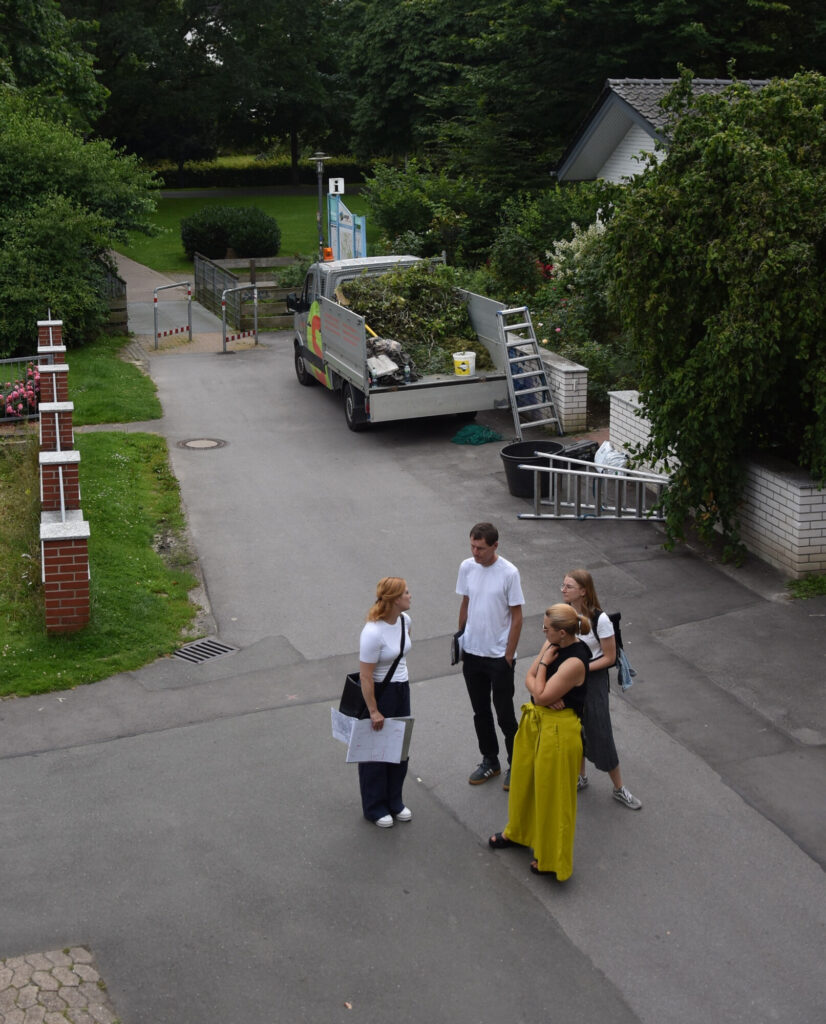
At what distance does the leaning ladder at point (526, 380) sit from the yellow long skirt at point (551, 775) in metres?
9.97

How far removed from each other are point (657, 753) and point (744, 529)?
4.44 metres

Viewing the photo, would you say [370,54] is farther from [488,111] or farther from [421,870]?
[421,870]

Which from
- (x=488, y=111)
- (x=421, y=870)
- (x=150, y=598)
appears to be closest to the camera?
(x=421, y=870)

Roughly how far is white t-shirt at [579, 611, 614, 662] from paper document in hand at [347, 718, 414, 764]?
1.16 m

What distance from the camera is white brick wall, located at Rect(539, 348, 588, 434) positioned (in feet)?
54.8

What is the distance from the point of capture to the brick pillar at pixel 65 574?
9688mm

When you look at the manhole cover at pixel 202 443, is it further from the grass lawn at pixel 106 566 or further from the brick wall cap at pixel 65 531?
the brick wall cap at pixel 65 531

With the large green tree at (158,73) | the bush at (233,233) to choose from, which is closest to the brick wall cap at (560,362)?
the bush at (233,233)

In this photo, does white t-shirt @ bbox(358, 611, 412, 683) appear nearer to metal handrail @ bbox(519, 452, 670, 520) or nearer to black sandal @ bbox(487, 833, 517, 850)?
black sandal @ bbox(487, 833, 517, 850)

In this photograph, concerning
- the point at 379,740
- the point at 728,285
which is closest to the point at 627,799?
the point at 379,740

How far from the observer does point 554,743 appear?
643 cm


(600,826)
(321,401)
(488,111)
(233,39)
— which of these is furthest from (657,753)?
(233,39)

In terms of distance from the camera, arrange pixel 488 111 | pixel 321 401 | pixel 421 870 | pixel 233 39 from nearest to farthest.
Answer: pixel 421 870
pixel 321 401
pixel 488 111
pixel 233 39

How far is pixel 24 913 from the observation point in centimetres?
630
